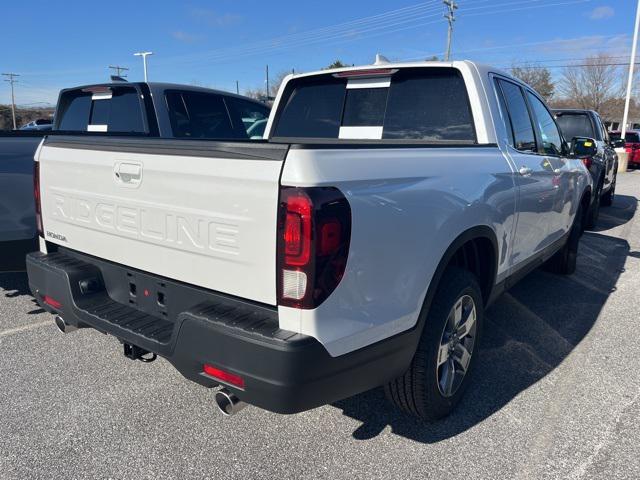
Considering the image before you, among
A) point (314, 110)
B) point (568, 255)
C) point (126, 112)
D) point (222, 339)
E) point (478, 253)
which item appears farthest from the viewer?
point (568, 255)

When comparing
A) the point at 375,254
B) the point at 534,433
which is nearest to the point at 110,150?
the point at 375,254

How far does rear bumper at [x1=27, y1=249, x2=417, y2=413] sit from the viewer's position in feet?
6.26

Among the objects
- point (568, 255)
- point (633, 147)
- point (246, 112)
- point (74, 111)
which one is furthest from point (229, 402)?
point (633, 147)

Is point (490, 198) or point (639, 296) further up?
point (490, 198)

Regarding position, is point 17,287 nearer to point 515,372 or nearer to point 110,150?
Answer: point 110,150

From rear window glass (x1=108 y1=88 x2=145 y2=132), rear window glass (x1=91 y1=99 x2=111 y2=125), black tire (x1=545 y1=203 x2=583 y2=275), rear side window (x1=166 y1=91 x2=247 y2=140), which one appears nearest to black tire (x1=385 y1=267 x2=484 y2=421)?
black tire (x1=545 y1=203 x2=583 y2=275)

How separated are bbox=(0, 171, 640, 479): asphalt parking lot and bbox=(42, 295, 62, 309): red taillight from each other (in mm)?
613

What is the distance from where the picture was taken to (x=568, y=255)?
5547mm

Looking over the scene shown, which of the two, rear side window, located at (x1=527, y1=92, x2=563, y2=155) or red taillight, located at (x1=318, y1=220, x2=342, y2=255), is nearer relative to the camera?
red taillight, located at (x1=318, y1=220, x2=342, y2=255)

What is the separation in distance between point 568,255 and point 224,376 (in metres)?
4.67

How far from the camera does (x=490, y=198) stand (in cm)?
294

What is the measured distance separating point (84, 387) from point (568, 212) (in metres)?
4.35

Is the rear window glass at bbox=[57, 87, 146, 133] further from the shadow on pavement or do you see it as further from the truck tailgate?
the shadow on pavement

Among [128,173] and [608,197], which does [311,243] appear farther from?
[608,197]
